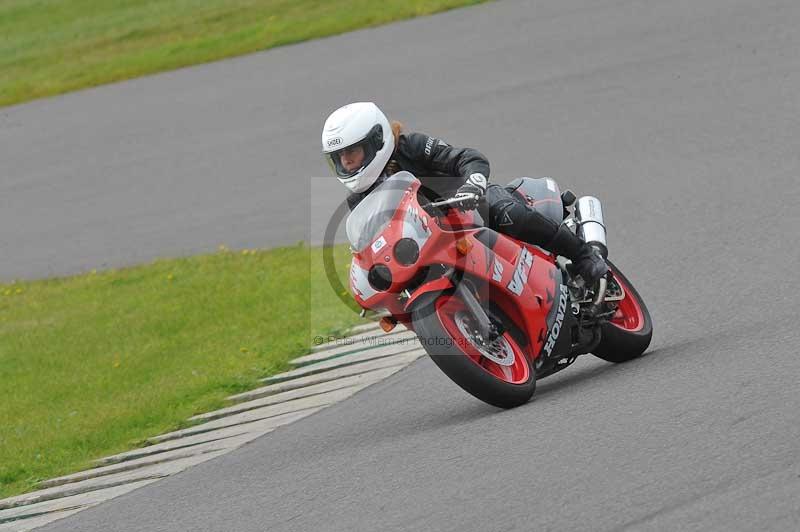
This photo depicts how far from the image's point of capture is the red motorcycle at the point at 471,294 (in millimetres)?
6289

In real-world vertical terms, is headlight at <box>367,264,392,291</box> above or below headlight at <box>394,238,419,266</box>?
below

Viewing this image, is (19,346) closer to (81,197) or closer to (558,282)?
(81,197)

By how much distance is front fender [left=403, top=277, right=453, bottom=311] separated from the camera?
6273mm

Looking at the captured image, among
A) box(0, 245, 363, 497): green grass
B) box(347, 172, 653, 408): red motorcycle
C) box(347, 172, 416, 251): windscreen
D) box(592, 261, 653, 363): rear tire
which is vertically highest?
box(347, 172, 416, 251): windscreen

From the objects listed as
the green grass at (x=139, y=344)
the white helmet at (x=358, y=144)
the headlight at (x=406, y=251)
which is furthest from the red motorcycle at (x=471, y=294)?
the green grass at (x=139, y=344)

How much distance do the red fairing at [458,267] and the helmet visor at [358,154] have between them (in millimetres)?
280

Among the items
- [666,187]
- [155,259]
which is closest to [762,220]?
[666,187]

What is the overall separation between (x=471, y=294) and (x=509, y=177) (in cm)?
581

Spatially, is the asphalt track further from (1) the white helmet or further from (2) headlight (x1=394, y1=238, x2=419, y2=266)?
(1) the white helmet

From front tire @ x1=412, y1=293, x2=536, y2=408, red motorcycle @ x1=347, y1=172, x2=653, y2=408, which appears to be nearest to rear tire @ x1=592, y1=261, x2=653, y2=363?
red motorcycle @ x1=347, y1=172, x2=653, y2=408

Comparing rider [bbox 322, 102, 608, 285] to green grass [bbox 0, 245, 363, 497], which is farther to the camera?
green grass [bbox 0, 245, 363, 497]

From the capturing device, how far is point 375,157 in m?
6.66

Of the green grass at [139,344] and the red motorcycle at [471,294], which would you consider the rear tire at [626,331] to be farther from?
the green grass at [139,344]

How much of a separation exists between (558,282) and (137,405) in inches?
129
